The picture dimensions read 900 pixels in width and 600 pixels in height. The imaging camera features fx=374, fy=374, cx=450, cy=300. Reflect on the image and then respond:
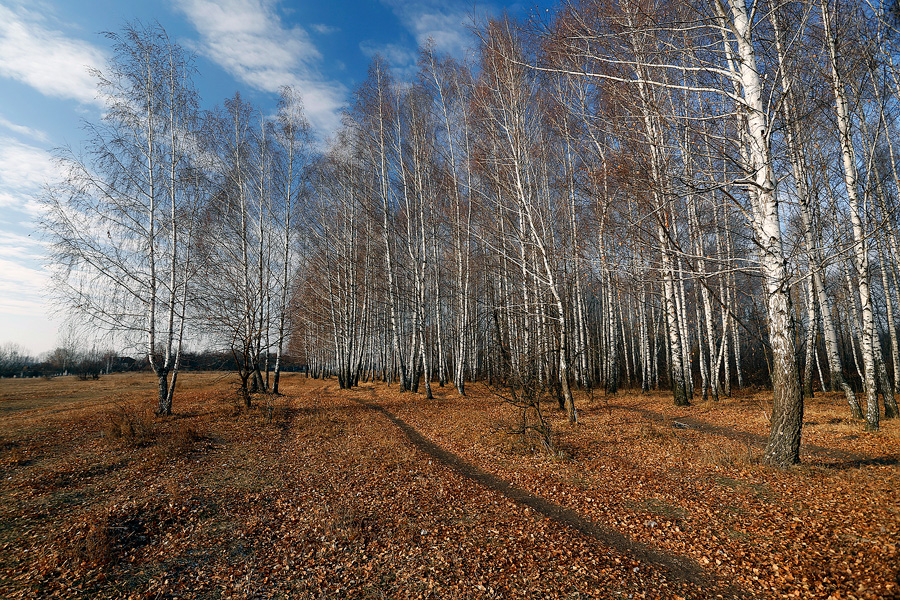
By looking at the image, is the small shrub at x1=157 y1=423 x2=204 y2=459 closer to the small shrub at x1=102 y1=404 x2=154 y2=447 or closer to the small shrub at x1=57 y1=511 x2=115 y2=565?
the small shrub at x1=102 y1=404 x2=154 y2=447

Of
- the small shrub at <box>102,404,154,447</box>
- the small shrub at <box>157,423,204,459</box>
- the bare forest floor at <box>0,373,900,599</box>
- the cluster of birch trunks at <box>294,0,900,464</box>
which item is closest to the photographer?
the bare forest floor at <box>0,373,900,599</box>

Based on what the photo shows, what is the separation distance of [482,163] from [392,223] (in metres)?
8.10

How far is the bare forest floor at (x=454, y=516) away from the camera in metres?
3.66

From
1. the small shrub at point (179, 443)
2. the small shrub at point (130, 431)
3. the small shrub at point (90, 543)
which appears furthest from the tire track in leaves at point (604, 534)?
the small shrub at point (130, 431)

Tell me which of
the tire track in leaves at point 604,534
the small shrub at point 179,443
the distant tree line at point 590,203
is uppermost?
the distant tree line at point 590,203

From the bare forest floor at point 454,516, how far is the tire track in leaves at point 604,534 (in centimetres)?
3

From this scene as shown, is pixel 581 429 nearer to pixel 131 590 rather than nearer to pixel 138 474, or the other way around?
pixel 131 590

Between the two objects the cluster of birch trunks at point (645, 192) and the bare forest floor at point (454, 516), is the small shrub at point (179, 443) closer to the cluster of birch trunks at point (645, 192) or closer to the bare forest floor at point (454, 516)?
the bare forest floor at point (454, 516)

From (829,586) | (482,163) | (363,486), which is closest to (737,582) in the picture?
(829,586)

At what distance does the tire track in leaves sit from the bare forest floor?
0.03 metres

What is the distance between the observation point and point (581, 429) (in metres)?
9.84

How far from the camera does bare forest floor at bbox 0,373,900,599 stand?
144 inches

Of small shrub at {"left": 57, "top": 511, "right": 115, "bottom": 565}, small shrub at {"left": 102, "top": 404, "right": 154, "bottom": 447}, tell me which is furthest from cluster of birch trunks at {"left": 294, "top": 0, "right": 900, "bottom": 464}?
small shrub at {"left": 102, "top": 404, "right": 154, "bottom": 447}

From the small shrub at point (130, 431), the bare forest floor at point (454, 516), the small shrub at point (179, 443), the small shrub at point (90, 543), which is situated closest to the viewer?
the bare forest floor at point (454, 516)
